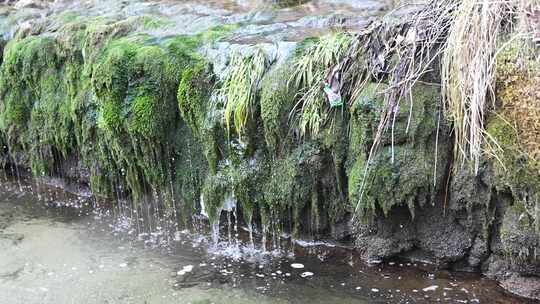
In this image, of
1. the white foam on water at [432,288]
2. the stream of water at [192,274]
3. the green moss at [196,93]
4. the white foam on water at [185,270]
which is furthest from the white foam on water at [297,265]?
the green moss at [196,93]

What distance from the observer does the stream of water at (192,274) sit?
4410mm

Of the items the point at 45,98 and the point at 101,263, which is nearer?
the point at 101,263

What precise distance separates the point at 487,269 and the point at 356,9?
3.41m

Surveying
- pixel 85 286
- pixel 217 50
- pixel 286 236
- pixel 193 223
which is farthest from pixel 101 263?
pixel 217 50

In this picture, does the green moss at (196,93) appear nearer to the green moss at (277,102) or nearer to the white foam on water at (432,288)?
the green moss at (277,102)

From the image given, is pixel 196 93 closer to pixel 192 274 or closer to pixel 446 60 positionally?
pixel 192 274

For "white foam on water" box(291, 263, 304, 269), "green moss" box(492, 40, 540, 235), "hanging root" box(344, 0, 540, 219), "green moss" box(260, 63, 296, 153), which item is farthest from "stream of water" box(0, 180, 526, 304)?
"green moss" box(260, 63, 296, 153)

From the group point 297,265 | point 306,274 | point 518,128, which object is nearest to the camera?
point 518,128

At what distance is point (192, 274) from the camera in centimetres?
484

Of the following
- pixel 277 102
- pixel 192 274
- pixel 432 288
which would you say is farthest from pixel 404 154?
pixel 192 274

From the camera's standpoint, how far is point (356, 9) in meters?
6.63

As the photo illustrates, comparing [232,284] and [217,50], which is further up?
[217,50]

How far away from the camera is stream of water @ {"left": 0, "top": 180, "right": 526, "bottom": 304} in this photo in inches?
174

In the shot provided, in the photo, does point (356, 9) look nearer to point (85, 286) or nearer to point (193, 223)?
point (193, 223)
